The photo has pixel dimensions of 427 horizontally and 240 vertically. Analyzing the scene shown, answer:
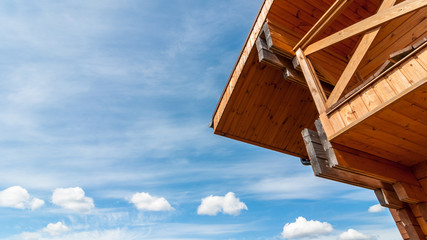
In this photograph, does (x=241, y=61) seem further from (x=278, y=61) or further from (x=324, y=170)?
(x=324, y=170)

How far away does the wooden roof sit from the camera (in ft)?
15.3

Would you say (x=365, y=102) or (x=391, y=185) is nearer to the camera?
(x=365, y=102)

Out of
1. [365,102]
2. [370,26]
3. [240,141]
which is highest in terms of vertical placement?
[240,141]

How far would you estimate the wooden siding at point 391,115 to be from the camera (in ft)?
7.41

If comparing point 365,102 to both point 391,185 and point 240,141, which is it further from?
point 240,141

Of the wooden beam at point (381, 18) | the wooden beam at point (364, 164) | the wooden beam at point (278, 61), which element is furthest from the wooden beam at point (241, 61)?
the wooden beam at point (364, 164)

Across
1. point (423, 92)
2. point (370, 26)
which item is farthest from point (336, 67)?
point (423, 92)

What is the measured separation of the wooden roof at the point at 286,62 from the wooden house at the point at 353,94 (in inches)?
1.0

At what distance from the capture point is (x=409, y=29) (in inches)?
188

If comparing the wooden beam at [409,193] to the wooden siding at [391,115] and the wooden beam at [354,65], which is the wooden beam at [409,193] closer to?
the wooden siding at [391,115]

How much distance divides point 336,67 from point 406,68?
3658mm

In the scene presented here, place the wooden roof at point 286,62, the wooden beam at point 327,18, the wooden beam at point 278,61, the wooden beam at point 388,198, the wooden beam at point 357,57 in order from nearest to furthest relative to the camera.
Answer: the wooden beam at point 357,57 < the wooden beam at point 388,198 < the wooden beam at point 327,18 < the wooden beam at point 278,61 < the wooden roof at point 286,62

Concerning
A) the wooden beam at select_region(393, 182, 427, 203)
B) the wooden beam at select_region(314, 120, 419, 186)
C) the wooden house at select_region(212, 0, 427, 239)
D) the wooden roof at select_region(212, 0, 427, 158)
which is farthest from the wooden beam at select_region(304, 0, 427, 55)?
the wooden beam at select_region(393, 182, 427, 203)

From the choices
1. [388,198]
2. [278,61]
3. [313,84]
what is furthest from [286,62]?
[388,198]
